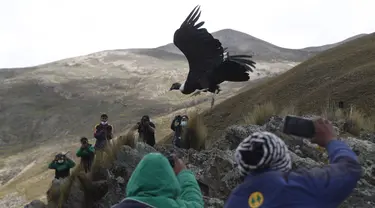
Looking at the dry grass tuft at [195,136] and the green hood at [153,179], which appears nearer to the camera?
the green hood at [153,179]

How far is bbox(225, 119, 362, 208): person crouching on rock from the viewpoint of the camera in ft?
7.27

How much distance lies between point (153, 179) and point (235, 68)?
6.68 metres

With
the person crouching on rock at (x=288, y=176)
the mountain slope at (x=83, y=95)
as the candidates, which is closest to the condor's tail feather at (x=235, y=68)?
the person crouching on rock at (x=288, y=176)

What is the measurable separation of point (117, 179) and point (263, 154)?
4.53m

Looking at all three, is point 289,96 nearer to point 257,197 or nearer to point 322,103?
point 322,103

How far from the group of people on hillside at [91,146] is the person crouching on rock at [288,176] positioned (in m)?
5.23

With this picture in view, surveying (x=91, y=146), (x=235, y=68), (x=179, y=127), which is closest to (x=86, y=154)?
(x=91, y=146)

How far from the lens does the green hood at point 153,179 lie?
253cm

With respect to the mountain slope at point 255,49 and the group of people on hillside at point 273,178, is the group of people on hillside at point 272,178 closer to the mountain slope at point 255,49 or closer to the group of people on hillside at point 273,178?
the group of people on hillside at point 273,178

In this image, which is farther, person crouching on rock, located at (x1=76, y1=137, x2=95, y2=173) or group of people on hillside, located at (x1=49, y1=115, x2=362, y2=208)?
A: person crouching on rock, located at (x1=76, y1=137, x2=95, y2=173)

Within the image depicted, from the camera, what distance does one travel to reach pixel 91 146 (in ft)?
30.3

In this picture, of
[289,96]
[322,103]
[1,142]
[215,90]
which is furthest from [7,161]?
[215,90]

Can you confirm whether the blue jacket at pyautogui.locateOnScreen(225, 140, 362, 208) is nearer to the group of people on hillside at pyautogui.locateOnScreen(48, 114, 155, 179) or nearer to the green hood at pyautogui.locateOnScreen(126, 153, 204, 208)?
the green hood at pyautogui.locateOnScreen(126, 153, 204, 208)

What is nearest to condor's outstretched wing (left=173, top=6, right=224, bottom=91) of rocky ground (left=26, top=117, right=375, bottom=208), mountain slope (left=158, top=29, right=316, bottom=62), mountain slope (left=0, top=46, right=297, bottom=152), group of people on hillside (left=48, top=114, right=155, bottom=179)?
group of people on hillside (left=48, top=114, right=155, bottom=179)
